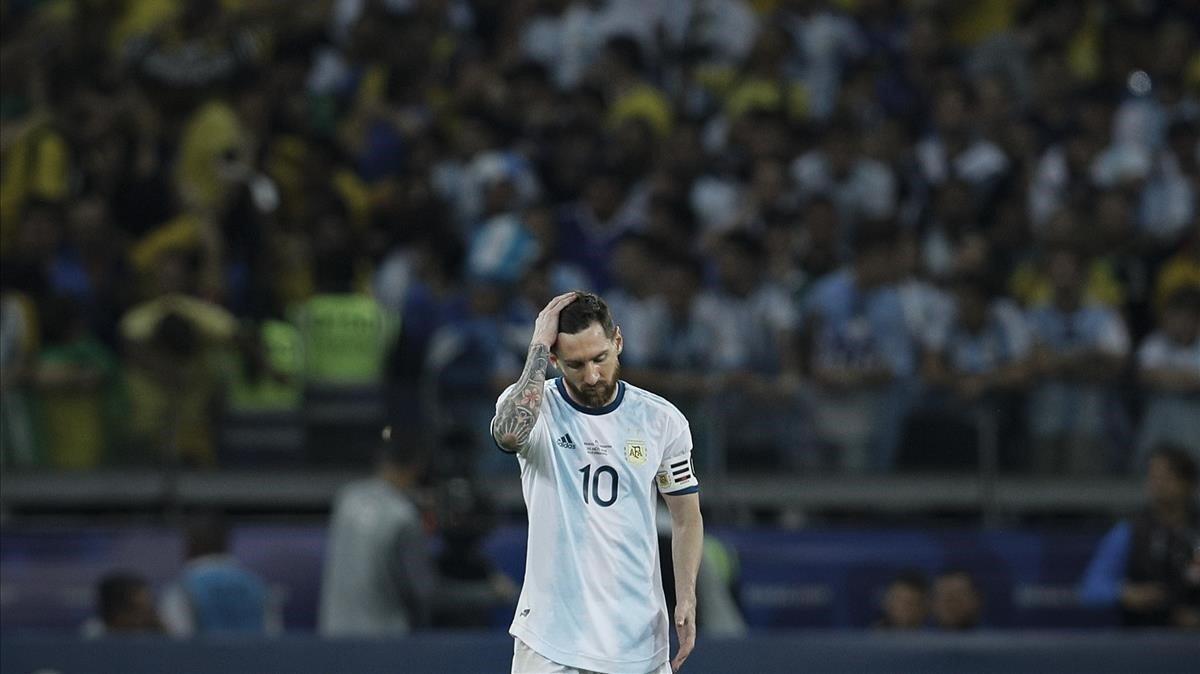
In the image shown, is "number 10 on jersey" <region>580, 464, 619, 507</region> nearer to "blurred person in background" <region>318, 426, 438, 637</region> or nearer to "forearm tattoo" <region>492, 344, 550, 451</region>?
"forearm tattoo" <region>492, 344, 550, 451</region>

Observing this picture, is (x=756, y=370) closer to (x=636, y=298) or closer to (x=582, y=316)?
(x=636, y=298)

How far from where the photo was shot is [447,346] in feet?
40.1

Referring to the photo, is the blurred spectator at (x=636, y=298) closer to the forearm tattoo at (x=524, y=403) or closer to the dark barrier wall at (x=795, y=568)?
→ the dark barrier wall at (x=795, y=568)

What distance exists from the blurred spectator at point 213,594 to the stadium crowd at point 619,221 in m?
0.69

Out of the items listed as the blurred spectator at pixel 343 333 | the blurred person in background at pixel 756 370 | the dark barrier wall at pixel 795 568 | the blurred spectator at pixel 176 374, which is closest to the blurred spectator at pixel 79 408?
the blurred spectator at pixel 176 374

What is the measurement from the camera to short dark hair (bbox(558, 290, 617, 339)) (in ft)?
21.5

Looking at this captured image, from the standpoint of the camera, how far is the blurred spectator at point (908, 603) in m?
11.8

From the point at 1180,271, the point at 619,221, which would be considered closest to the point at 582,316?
the point at 619,221

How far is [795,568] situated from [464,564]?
2.49 m

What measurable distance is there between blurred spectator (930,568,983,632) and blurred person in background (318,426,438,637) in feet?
10.3

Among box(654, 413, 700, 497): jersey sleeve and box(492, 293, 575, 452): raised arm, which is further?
box(654, 413, 700, 497): jersey sleeve

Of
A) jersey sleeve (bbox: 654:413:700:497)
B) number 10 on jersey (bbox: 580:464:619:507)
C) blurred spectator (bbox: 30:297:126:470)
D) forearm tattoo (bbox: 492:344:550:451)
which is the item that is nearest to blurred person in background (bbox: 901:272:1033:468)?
Answer: blurred spectator (bbox: 30:297:126:470)

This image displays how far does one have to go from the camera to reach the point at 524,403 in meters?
6.56

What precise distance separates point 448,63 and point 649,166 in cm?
225
